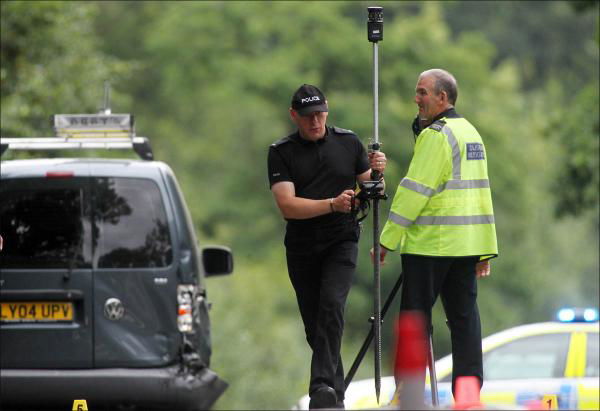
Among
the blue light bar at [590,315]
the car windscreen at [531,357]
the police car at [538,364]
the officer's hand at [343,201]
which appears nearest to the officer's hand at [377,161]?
the officer's hand at [343,201]

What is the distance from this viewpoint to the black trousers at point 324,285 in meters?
8.85

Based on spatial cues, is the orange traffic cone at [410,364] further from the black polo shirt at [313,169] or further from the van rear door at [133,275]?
the van rear door at [133,275]

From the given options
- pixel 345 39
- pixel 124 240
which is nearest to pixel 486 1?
pixel 345 39

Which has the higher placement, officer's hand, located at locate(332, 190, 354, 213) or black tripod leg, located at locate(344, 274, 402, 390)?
officer's hand, located at locate(332, 190, 354, 213)

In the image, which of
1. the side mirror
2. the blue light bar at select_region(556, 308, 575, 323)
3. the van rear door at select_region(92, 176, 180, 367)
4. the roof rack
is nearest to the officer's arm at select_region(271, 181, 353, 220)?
the van rear door at select_region(92, 176, 180, 367)

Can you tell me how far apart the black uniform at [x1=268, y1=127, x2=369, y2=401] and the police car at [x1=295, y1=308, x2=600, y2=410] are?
3.29 meters

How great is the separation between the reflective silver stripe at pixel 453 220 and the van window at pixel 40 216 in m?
3.18

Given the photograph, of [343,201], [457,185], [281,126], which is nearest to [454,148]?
[457,185]

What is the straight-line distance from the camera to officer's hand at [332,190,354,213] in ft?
28.5

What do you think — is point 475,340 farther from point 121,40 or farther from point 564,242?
point 564,242

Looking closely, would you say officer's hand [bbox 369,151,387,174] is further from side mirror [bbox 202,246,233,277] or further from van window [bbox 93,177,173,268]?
side mirror [bbox 202,246,233,277]

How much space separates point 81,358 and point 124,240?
0.85 m

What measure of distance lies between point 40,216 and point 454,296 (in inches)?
135

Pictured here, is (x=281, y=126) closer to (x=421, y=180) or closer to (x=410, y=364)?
(x=421, y=180)
